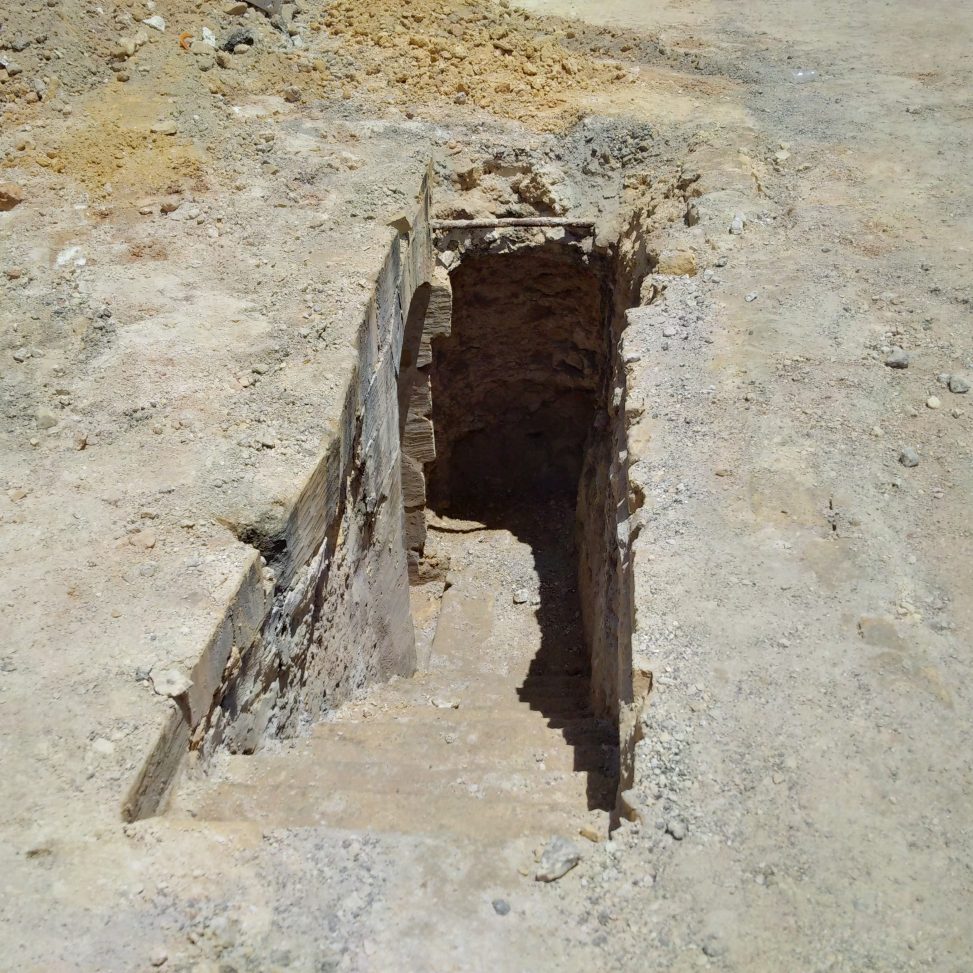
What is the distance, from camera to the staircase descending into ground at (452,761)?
11.9 feet

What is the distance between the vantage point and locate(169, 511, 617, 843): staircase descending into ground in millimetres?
3623

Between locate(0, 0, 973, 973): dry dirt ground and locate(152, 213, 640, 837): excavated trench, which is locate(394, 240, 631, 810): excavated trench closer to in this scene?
locate(152, 213, 640, 837): excavated trench

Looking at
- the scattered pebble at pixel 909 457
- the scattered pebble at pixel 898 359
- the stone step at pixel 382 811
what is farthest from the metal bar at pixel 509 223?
the stone step at pixel 382 811

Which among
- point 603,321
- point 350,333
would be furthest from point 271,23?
point 350,333

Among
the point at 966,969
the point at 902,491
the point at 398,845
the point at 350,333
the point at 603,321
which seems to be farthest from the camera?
the point at 603,321

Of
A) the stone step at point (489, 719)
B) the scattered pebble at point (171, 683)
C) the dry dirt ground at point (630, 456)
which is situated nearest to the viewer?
the dry dirt ground at point (630, 456)

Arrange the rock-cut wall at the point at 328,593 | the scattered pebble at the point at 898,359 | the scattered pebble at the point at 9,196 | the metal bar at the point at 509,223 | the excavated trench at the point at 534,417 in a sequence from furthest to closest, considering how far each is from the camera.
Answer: the excavated trench at the point at 534,417 → the metal bar at the point at 509,223 → the scattered pebble at the point at 9,196 → the scattered pebble at the point at 898,359 → the rock-cut wall at the point at 328,593

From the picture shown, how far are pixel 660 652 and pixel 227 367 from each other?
3.23m

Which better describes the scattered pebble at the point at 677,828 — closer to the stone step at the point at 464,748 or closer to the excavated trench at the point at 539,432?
the stone step at the point at 464,748

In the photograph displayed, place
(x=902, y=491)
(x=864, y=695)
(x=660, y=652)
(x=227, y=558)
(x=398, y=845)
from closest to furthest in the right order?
(x=398, y=845)
(x=864, y=695)
(x=660, y=652)
(x=227, y=558)
(x=902, y=491)

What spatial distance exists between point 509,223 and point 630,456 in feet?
13.4

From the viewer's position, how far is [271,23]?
9531 millimetres

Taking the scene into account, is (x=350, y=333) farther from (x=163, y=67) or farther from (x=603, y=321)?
(x=163, y=67)

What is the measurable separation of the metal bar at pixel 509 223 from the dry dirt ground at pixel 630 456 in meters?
0.15
